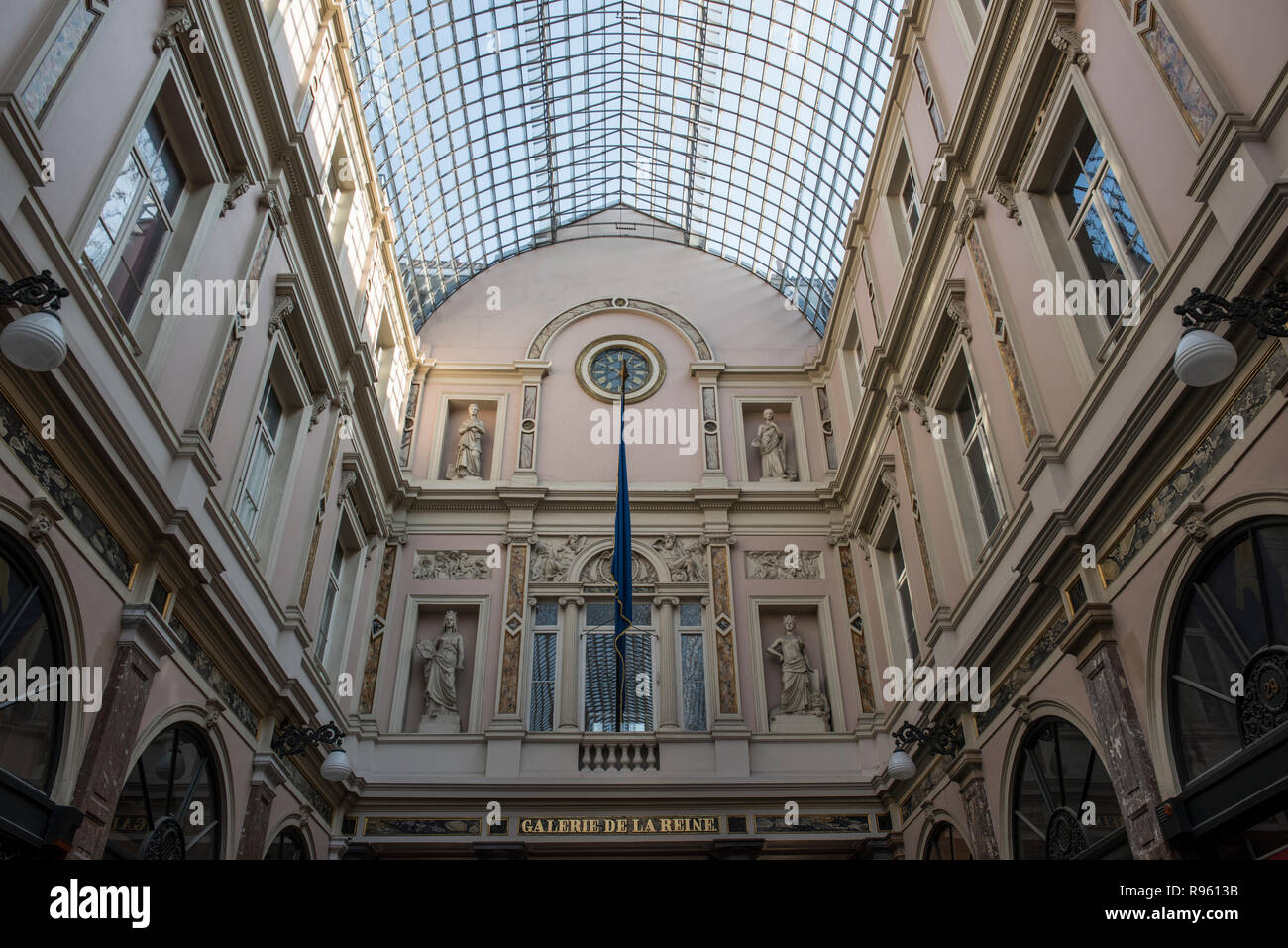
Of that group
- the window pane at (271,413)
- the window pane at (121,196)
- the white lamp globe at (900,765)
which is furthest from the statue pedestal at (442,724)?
the window pane at (121,196)

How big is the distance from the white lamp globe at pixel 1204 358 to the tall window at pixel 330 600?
1239 cm

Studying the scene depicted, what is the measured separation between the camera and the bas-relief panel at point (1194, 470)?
6648 mm

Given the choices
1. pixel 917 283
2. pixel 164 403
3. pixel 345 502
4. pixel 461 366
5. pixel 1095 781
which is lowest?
pixel 1095 781

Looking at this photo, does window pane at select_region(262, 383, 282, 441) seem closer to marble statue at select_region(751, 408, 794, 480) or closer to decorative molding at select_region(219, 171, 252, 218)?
decorative molding at select_region(219, 171, 252, 218)

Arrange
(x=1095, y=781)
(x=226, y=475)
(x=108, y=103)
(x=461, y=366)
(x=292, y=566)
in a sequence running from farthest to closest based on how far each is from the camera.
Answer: (x=461, y=366)
(x=292, y=566)
(x=226, y=475)
(x=1095, y=781)
(x=108, y=103)

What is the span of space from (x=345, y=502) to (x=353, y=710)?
345 cm

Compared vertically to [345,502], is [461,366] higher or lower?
higher

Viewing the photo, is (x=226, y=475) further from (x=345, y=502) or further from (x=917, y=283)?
(x=917, y=283)

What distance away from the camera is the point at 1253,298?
6574 mm

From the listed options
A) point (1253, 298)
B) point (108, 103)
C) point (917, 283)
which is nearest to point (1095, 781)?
point (1253, 298)

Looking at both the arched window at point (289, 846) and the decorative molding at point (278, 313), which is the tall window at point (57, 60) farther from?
the arched window at point (289, 846)

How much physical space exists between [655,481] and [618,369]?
124 inches

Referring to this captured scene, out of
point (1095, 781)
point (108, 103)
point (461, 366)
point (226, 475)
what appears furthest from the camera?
point (461, 366)

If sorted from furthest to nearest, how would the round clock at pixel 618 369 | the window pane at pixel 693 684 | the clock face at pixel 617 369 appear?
the clock face at pixel 617 369 → the round clock at pixel 618 369 → the window pane at pixel 693 684
